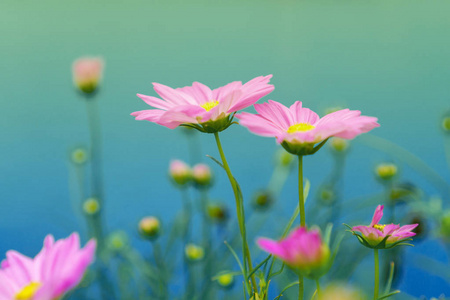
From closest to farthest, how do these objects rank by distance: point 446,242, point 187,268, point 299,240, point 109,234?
1. point 299,240
2. point 446,242
3. point 187,268
4. point 109,234

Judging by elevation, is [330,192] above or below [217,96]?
below

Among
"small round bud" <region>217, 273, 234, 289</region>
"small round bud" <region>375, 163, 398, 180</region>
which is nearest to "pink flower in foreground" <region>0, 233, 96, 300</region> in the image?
"small round bud" <region>217, 273, 234, 289</region>

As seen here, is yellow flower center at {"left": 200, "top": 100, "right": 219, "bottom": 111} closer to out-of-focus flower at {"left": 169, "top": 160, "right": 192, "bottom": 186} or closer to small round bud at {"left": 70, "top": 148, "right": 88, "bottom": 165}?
out-of-focus flower at {"left": 169, "top": 160, "right": 192, "bottom": 186}

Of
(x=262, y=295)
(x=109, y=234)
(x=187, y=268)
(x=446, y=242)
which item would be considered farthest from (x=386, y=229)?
(x=109, y=234)

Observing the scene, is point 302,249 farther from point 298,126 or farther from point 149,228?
point 149,228

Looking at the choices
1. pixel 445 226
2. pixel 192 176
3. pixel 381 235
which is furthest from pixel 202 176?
pixel 381 235

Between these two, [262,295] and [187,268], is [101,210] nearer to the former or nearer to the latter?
[187,268]
